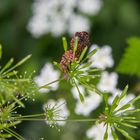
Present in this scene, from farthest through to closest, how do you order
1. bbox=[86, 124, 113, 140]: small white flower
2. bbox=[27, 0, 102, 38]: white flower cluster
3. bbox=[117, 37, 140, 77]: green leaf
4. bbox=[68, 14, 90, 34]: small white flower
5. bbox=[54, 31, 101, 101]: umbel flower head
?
bbox=[68, 14, 90, 34]: small white flower, bbox=[27, 0, 102, 38]: white flower cluster, bbox=[117, 37, 140, 77]: green leaf, bbox=[86, 124, 113, 140]: small white flower, bbox=[54, 31, 101, 101]: umbel flower head

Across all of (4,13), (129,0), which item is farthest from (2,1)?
(129,0)

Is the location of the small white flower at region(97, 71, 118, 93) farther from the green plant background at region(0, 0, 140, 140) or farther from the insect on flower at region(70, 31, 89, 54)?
the green plant background at region(0, 0, 140, 140)

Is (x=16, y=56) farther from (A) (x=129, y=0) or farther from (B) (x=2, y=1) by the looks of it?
(A) (x=129, y=0)

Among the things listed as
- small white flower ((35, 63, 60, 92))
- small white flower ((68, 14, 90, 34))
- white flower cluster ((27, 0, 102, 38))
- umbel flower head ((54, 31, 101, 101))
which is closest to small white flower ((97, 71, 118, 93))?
small white flower ((35, 63, 60, 92))

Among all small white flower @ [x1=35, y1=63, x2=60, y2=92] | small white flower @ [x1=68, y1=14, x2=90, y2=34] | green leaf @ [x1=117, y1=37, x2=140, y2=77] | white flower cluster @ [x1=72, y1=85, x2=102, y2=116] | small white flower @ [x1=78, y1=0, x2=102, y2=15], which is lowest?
white flower cluster @ [x1=72, y1=85, x2=102, y2=116]

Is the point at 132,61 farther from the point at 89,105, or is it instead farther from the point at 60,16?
the point at 60,16

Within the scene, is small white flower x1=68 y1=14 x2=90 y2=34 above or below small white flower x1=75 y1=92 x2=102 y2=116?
above

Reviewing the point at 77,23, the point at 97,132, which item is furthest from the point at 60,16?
the point at 97,132

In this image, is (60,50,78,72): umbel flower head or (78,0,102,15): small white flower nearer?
(60,50,78,72): umbel flower head
